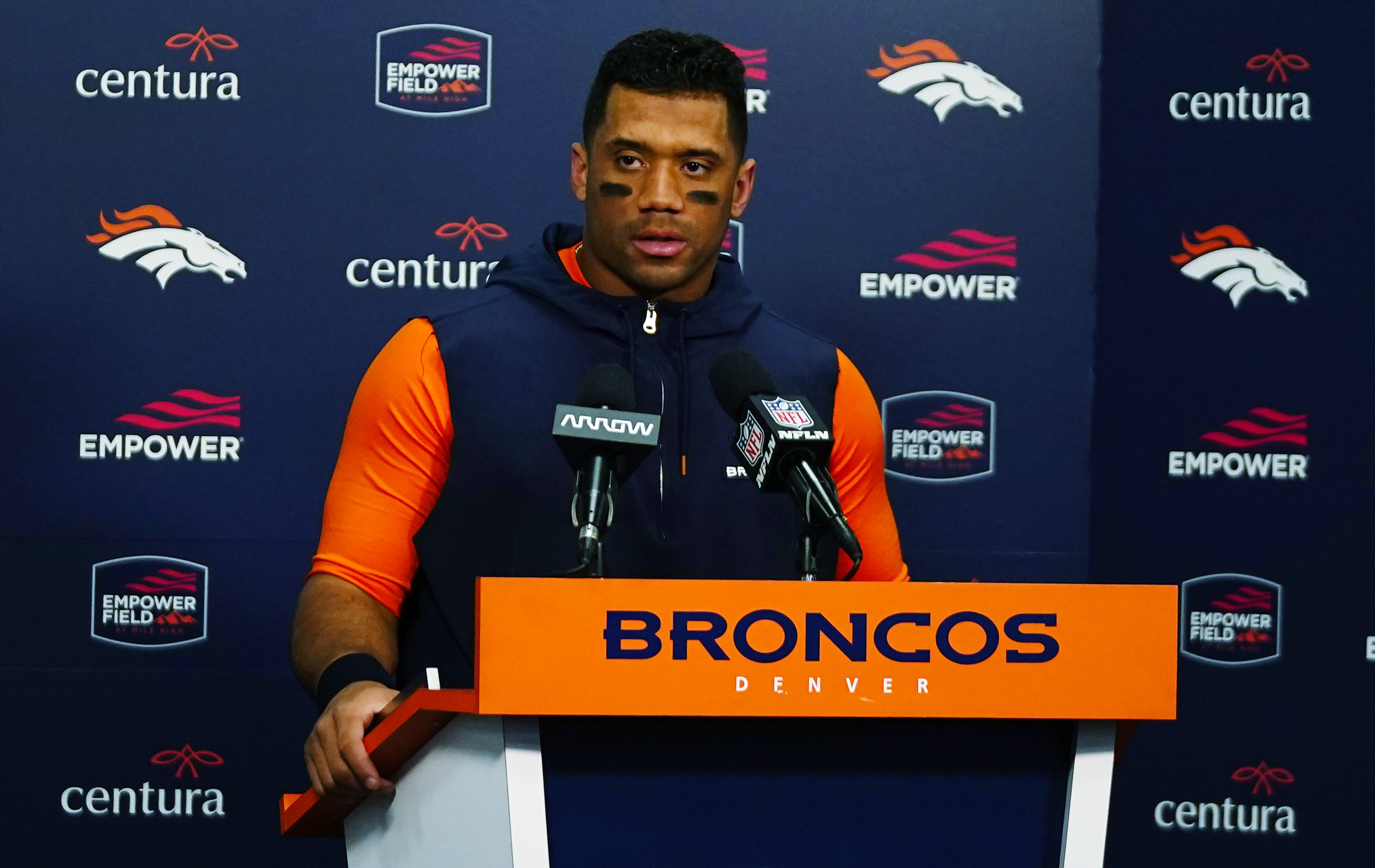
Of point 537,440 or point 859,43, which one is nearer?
point 537,440

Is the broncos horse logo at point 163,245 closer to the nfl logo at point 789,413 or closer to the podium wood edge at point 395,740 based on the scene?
the podium wood edge at point 395,740

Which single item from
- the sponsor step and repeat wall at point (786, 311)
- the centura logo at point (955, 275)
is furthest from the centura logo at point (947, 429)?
the centura logo at point (955, 275)

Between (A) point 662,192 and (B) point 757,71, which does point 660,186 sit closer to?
(A) point 662,192

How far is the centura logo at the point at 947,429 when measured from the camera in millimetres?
2764

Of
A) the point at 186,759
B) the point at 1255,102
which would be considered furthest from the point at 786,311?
the point at 186,759

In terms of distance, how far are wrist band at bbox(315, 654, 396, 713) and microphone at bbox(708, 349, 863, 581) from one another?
0.42 meters

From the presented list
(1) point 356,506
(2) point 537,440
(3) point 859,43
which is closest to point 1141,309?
(3) point 859,43

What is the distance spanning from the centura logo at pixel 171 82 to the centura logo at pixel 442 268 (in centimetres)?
43

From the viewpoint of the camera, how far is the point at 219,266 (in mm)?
2715

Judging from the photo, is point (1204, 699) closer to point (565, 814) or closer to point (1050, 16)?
point (1050, 16)

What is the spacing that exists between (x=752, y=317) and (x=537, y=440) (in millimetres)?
370

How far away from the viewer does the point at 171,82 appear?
2729 mm

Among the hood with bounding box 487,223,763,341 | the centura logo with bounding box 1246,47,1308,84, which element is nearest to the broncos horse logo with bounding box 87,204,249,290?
the hood with bounding box 487,223,763,341

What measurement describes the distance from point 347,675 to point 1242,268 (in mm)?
2162
